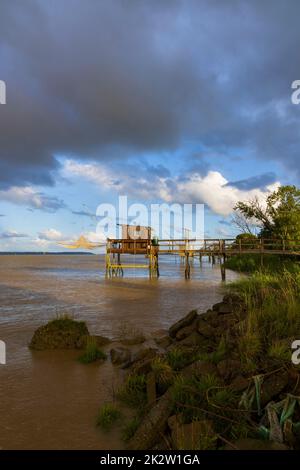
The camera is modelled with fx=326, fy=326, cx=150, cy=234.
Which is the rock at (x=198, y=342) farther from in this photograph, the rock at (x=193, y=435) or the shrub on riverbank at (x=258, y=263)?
the shrub on riverbank at (x=258, y=263)

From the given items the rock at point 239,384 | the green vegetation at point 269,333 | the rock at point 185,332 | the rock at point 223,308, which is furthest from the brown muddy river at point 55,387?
the green vegetation at point 269,333

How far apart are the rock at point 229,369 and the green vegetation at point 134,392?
1.30m

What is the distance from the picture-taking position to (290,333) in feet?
21.6

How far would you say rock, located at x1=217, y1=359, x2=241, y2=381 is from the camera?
496 centimetres

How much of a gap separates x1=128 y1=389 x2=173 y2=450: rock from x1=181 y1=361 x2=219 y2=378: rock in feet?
2.81

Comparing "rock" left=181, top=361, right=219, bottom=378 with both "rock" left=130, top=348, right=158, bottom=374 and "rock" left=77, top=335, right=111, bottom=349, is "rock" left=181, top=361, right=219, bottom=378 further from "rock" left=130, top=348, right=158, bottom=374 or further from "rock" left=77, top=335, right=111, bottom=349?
"rock" left=77, top=335, right=111, bottom=349

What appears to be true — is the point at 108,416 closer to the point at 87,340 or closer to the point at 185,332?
the point at 185,332

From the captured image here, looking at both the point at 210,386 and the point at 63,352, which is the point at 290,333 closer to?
the point at 210,386

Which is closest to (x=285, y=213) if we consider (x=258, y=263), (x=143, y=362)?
(x=258, y=263)

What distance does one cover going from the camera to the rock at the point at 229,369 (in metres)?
4.96

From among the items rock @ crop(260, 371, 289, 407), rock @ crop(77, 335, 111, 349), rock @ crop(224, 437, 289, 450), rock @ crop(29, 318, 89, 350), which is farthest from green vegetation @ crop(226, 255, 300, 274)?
rock @ crop(224, 437, 289, 450)

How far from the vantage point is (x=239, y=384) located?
464 cm

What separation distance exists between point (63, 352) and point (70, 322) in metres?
0.99
